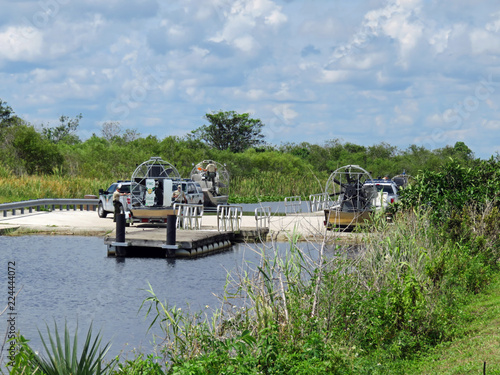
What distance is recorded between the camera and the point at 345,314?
9570mm

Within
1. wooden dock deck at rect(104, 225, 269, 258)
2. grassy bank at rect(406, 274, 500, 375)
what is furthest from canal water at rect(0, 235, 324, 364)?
grassy bank at rect(406, 274, 500, 375)

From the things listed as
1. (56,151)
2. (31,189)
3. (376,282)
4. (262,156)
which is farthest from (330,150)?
(376,282)

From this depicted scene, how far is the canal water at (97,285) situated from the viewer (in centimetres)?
1281

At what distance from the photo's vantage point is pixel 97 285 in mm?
17500

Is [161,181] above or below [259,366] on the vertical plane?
above

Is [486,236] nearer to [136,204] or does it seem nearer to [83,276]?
[83,276]

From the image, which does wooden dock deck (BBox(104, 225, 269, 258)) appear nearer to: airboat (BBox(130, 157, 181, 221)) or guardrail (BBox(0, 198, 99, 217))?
airboat (BBox(130, 157, 181, 221))

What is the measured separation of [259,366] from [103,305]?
27.8 feet

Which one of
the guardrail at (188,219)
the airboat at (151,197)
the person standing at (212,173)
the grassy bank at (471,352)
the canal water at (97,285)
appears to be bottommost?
the canal water at (97,285)

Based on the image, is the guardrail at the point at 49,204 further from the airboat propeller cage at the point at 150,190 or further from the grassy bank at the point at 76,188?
the airboat propeller cage at the point at 150,190

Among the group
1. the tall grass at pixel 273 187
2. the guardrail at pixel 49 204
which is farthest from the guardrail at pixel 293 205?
the tall grass at pixel 273 187

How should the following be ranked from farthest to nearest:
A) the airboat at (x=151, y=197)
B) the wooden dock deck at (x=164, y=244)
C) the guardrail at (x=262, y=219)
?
1. the airboat at (x=151, y=197)
2. the wooden dock deck at (x=164, y=244)
3. the guardrail at (x=262, y=219)

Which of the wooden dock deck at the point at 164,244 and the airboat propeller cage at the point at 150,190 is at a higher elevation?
the airboat propeller cage at the point at 150,190

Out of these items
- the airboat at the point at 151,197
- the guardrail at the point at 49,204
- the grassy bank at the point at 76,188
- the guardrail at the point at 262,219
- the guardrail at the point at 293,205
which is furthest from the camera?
the grassy bank at the point at 76,188
